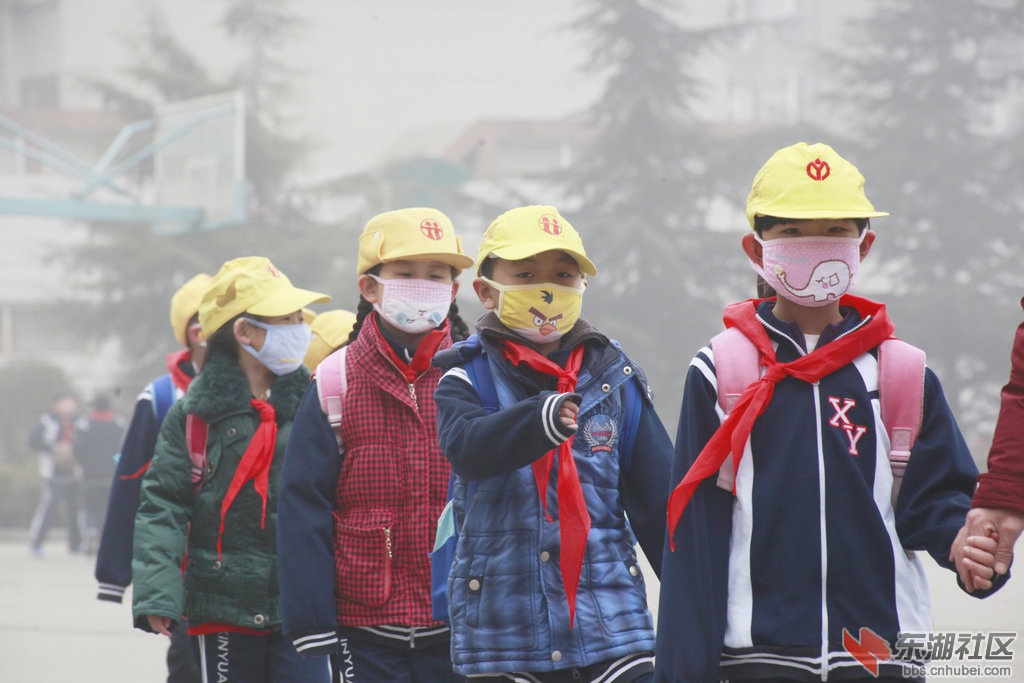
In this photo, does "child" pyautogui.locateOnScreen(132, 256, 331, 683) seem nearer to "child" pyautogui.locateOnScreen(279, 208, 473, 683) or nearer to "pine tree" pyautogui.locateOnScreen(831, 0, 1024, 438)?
"child" pyautogui.locateOnScreen(279, 208, 473, 683)

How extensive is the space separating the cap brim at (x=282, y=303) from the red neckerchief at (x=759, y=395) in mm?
2232

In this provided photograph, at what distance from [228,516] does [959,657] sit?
7.79 ft

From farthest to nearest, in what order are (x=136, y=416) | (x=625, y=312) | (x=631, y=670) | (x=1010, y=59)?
(x=1010, y=59) → (x=625, y=312) → (x=136, y=416) → (x=631, y=670)

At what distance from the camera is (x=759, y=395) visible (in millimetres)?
3076

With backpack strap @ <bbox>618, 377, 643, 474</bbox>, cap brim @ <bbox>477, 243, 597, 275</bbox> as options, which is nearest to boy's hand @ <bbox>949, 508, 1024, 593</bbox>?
backpack strap @ <bbox>618, 377, 643, 474</bbox>

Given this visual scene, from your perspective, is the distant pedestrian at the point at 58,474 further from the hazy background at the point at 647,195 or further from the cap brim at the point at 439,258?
the cap brim at the point at 439,258

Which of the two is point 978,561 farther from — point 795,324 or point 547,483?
point 547,483

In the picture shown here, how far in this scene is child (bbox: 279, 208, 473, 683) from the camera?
4109 millimetres

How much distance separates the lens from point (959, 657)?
363 centimetres

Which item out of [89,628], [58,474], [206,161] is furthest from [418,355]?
[206,161]

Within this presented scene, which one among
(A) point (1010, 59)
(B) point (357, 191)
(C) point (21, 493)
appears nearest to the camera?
(C) point (21, 493)

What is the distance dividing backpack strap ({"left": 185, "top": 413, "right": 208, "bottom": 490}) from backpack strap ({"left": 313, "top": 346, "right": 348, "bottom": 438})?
0.69m

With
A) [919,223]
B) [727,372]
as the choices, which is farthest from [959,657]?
[919,223]

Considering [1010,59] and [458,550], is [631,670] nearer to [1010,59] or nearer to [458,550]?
[458,550]
